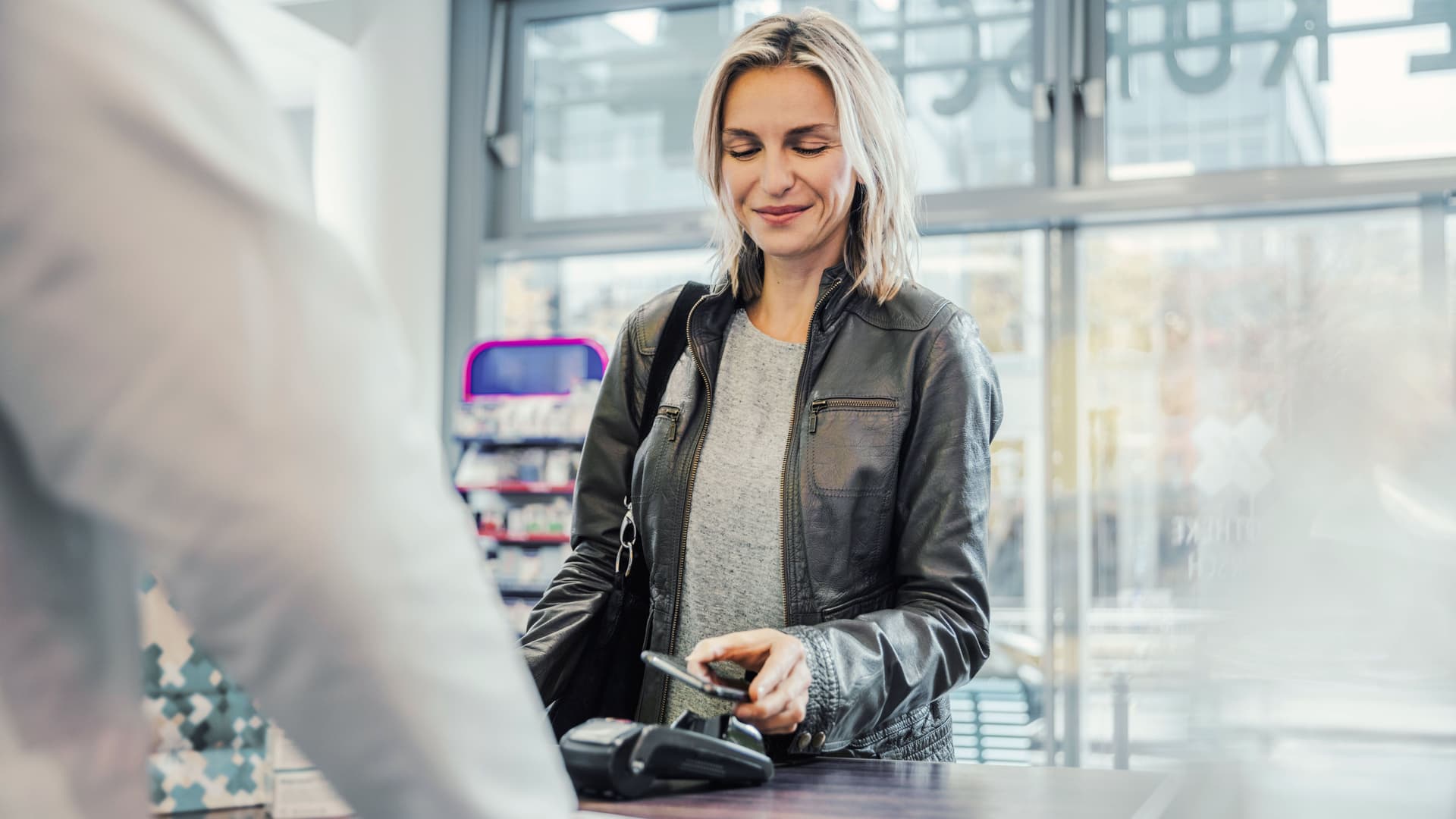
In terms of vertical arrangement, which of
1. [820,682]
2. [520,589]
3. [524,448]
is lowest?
[520,589]

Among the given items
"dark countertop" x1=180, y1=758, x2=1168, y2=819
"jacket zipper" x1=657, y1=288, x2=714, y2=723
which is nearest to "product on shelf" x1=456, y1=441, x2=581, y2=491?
"jacket zipper" x1=657, y1=288, x2=714, y2=723

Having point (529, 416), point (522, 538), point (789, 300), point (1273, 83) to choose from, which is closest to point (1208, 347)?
point (1273, 83)

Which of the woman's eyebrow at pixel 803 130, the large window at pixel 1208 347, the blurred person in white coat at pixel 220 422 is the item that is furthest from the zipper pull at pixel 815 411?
the large window at pixel 1208 347

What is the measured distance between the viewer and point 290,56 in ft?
16.1

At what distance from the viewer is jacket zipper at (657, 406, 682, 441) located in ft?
4.81

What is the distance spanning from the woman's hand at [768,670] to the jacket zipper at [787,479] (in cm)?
26

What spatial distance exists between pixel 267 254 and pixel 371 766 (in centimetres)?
15

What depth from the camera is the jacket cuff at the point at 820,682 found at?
3.61ft

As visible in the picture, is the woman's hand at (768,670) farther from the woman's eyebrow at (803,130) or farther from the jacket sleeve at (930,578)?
the woman's eyebrow at (803,130)

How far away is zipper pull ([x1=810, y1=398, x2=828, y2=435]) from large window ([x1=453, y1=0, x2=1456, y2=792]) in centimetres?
331

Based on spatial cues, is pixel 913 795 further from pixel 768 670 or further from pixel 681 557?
pixel 681 557

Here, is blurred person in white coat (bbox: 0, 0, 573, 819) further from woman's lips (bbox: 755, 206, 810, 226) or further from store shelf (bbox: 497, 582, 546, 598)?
store shelf (bbox: 497, 582, 546, 598)

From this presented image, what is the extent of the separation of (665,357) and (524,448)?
311 centimetres

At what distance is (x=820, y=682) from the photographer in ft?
3.61
